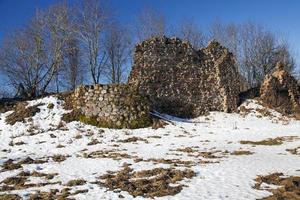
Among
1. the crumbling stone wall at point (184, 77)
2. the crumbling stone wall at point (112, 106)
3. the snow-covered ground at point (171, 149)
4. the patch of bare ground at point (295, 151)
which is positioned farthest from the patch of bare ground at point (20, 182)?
the crumbling stone wall at point (184, 77)

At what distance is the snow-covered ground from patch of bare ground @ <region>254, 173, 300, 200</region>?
26 cm

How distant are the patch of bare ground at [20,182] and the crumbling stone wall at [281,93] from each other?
2010 centimetres

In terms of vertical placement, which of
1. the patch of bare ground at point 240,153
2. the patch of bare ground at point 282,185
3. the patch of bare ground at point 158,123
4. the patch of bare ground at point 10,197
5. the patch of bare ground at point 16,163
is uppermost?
the patch of bare ground at point 158,123

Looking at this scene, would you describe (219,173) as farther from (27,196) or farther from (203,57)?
(203,57)

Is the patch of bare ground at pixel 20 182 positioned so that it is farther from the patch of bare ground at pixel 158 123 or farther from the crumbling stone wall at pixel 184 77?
the crumbling stone wall at pixel 184 77

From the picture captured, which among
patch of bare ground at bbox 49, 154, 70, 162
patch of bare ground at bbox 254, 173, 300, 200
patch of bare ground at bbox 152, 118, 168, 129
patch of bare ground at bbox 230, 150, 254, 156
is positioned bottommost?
patch of bare ground at bbox 254, 173, 300, 200

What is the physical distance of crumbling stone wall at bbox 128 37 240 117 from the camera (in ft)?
86.0

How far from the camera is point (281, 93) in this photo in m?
29.2

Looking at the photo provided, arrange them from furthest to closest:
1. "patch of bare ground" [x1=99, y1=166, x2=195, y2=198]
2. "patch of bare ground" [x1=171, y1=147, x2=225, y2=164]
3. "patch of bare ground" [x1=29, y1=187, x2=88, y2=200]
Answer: "patch of bare ground" [x1=171, y1=147, x2=225, y2=164]
"patch of bare ground" [x1=99, y1=166, x2=195, y2=198]
"patch of bare ground" [x1=29, y1=187, x2=88, y2=200]

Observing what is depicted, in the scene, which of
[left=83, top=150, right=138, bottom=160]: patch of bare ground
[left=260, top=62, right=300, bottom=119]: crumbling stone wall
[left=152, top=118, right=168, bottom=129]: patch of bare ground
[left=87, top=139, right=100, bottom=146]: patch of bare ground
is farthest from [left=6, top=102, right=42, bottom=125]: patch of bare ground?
[left=260, top=62, right=300, bottom=119]: crumbling stone wall

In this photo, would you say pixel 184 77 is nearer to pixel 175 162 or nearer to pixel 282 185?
pixel 175 162

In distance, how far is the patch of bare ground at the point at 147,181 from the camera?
32.5ft

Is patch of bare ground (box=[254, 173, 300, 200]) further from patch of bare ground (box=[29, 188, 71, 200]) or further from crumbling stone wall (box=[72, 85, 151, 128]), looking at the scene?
crumbling stone wall (box=[72, 85, 151, 128])

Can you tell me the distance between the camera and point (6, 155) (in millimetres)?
15930
